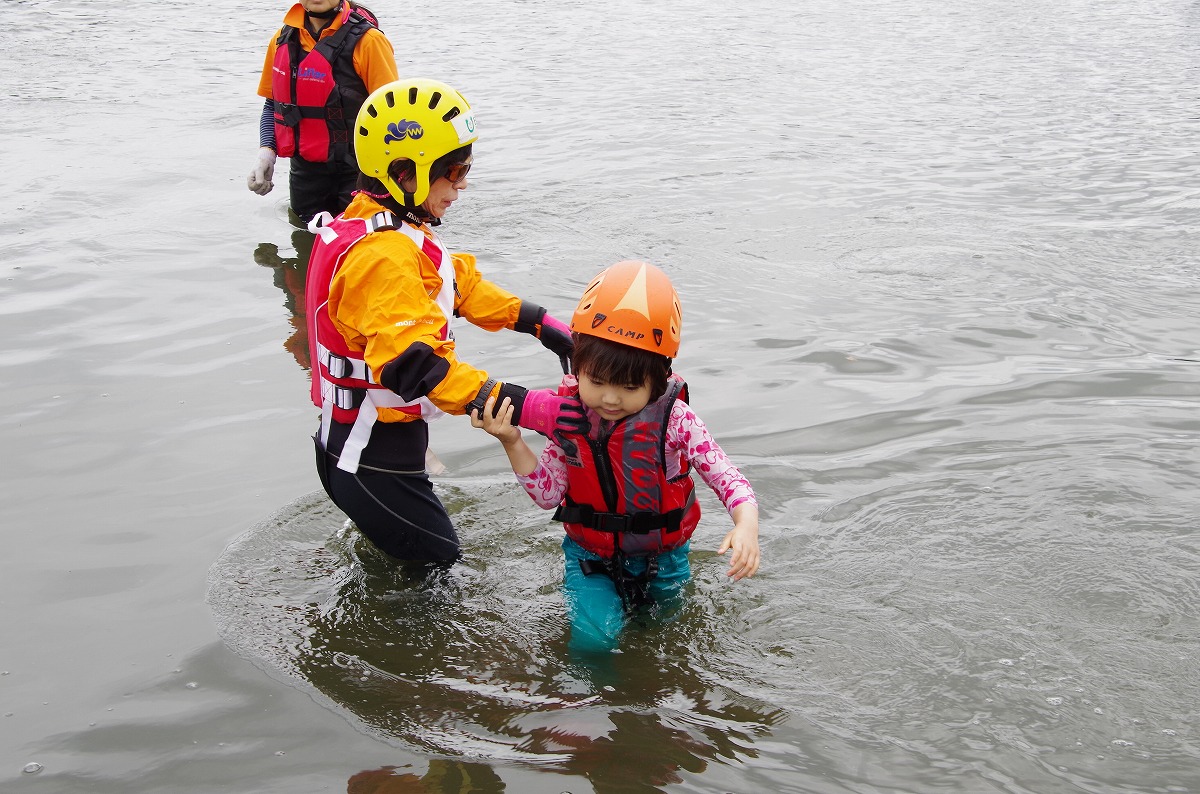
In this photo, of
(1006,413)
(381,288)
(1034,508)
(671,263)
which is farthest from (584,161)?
(381,288)

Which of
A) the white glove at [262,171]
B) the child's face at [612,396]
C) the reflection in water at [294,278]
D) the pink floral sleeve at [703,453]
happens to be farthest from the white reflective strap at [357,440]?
the white glove at [262,171]

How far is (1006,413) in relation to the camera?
6414 millimetres

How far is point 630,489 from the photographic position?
4.15 m

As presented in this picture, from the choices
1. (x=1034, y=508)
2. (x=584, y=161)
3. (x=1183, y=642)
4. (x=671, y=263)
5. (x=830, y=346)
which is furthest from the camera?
(x=584, y=161)

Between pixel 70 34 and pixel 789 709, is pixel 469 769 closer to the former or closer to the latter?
pixel 789 709

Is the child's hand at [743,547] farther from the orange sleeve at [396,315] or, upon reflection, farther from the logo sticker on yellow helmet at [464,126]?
the logo sticker on yellow helmet at [464,126]

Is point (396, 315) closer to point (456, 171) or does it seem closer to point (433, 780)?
point (456, 171)

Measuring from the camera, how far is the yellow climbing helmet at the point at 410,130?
3.98 m

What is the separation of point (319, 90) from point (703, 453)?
15.8 ft

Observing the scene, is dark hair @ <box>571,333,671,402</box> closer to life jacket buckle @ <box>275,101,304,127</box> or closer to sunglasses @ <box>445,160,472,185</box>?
sunglasses @ <box>445,160,472,185</box>

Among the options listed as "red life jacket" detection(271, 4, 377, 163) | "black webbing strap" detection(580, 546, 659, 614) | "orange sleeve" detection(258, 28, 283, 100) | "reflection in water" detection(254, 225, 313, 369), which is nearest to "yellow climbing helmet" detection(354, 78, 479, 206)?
"black webbing strap" detection(580, 546, 659, 614)

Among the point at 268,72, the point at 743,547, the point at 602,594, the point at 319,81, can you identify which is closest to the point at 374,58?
the point at 319,81

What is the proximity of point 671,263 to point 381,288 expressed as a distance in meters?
5.10

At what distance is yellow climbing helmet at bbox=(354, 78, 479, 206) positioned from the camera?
3.98 metres
